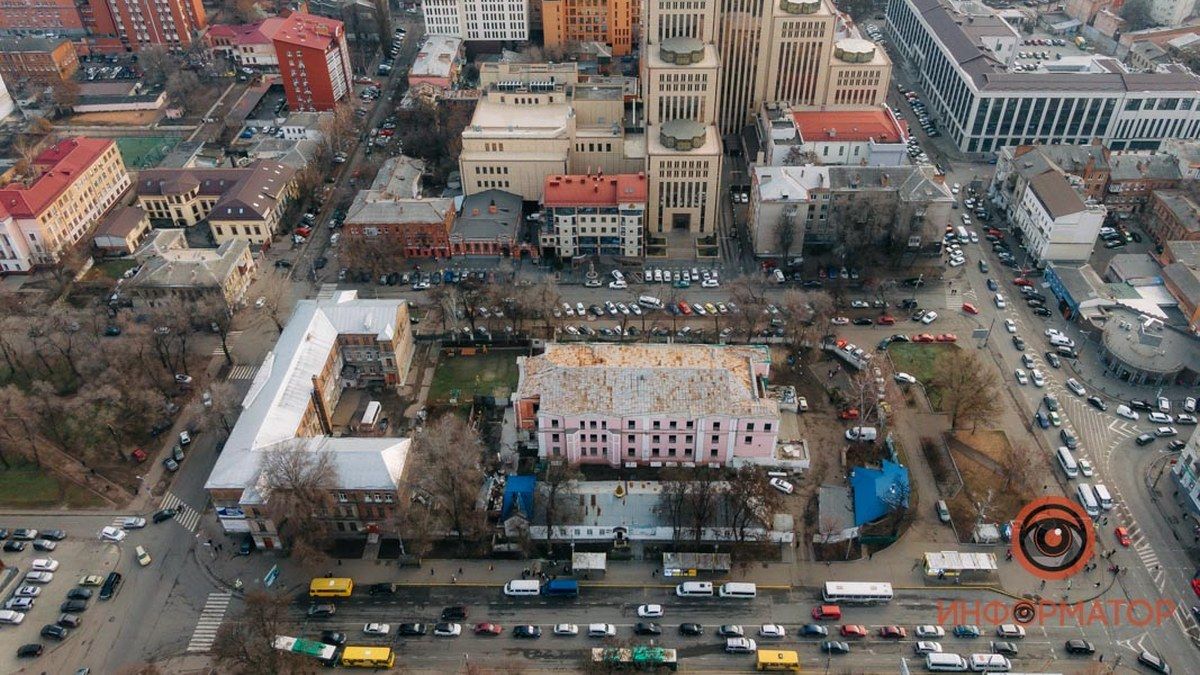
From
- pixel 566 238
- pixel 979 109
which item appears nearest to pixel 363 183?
pixel 566 238

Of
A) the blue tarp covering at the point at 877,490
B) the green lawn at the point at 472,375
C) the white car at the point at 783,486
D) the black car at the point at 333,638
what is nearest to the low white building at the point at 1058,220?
the blue tarp covering at the point at 877,490

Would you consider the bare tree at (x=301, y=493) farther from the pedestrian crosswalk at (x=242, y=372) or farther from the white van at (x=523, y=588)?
the pedestrian crosswalk at (x=242, y=372)

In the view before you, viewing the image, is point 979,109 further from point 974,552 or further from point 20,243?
point 20,243

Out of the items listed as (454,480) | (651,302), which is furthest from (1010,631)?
(651,302)

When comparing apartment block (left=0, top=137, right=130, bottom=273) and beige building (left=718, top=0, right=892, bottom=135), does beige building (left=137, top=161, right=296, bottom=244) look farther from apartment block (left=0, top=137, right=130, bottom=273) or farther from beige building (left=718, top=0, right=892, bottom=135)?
beige building (left=718, top=0, right=892, bottom=135)

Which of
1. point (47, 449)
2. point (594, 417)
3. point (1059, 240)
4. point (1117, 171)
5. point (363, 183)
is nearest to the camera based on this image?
point (594, 417)

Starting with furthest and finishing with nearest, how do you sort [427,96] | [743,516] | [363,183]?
[427,96] < [363,183] < [743,516]

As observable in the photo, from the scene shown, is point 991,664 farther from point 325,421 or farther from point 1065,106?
point 1065,106

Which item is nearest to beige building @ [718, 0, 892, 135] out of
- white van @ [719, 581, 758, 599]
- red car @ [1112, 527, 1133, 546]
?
red car @ [1112, 527, 1133, 546]
